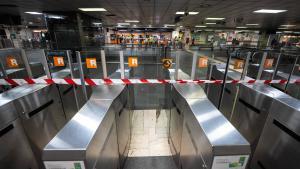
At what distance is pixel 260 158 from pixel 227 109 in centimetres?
110

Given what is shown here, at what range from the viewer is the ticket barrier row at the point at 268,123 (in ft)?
5.08

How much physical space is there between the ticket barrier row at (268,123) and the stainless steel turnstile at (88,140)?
6.26ft

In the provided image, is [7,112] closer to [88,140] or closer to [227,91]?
[88,140]

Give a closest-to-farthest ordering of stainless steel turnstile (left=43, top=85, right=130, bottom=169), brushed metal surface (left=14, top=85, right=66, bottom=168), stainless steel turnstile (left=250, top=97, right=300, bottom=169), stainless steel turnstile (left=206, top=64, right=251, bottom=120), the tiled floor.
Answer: stainless steel turnstile (left=43, top=85, right=130, bottom=169) < stainless steel turnstile (left=250, top=97, right=300, bottom=169) < brushed metal surface (left=14, top=85, right=66, bottom=168) < the tiled floor < stainless steel turnstile (left=206, top=64, right=251, bottom=120)

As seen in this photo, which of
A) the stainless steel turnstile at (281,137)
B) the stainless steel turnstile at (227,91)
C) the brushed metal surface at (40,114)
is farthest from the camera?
the stainless steel turnstile at (227,91)

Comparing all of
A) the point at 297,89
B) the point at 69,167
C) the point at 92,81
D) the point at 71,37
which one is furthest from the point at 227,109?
the point at 71,37

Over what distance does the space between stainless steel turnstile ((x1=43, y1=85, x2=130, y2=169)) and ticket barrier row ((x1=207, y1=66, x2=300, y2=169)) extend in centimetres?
191

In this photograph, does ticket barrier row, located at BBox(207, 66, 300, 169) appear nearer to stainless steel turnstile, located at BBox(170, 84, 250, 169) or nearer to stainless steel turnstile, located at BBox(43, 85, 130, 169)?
stainless steel turnstile, located at BBox(170, 84, 250, 169)

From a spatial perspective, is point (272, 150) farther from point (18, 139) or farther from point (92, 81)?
point (18, 139)

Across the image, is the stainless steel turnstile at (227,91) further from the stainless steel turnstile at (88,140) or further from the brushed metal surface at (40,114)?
the brushed metal surface at (40,114)

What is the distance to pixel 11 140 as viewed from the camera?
Result: 5.41 ft

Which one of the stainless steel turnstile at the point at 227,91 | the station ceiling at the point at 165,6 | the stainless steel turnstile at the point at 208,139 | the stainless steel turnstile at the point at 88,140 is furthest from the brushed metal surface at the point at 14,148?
the station ceiling at the point at 165,6

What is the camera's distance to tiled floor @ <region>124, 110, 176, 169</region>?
7.66ft

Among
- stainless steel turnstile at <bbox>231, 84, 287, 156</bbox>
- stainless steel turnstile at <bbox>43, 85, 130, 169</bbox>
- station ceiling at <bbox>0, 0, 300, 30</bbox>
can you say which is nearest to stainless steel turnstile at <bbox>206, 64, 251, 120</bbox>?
stainless steel turnstile at <bbox>231, 84, 287, 156</bbox>
